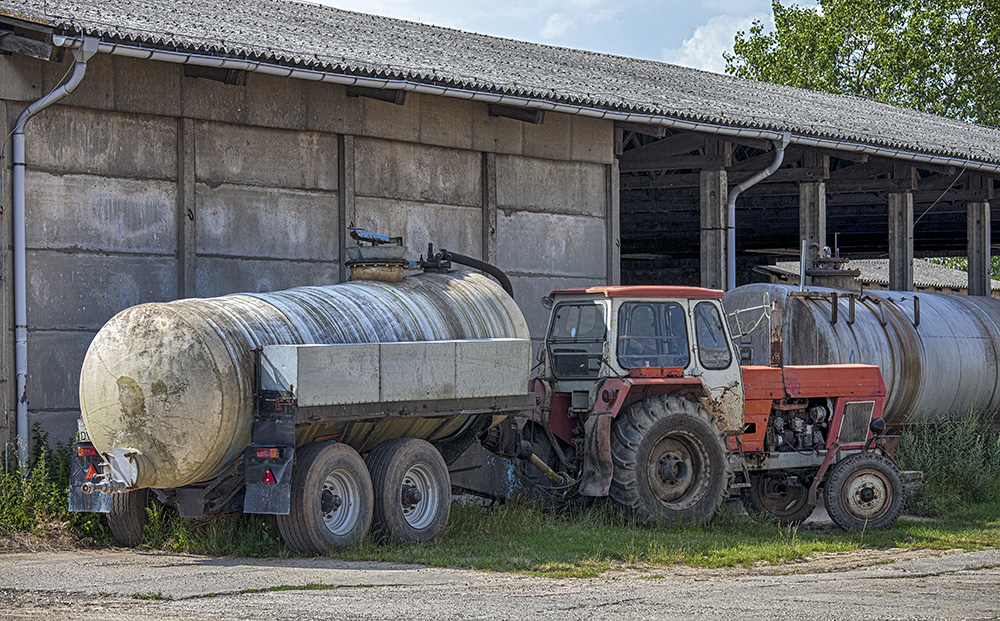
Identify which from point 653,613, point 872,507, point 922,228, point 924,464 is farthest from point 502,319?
point 922,228

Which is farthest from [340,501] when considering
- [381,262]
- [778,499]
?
[778,499]

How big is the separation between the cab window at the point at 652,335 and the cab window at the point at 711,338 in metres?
0.18

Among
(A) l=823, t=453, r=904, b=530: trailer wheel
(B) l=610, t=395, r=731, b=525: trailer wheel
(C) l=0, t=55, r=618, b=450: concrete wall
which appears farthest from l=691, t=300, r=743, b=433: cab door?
(C) l=0, t=55, r=618, b=450: concrete wall

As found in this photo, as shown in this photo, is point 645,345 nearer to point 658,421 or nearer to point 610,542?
point 658,421

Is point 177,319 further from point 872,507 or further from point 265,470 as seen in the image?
point 872,507

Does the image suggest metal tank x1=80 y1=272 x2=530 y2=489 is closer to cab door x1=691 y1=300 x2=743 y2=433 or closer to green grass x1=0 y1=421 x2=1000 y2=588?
green grass x1=0 y1=421 x2=1000 y2=588

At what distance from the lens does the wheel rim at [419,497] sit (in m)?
11.2

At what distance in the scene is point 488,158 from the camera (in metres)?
16.2

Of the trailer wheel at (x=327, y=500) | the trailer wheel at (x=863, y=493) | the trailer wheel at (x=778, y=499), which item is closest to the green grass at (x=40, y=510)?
the trailer wheel at (x=327, y=500)

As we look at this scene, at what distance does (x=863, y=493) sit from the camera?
13.1m

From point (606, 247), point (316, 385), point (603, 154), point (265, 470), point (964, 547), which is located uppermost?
point (603, 154)

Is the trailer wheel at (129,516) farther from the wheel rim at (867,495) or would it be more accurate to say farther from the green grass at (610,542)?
the wheel rim at (867,495)

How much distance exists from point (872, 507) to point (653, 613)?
231 inches

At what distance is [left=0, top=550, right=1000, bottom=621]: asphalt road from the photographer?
26.0 ft
